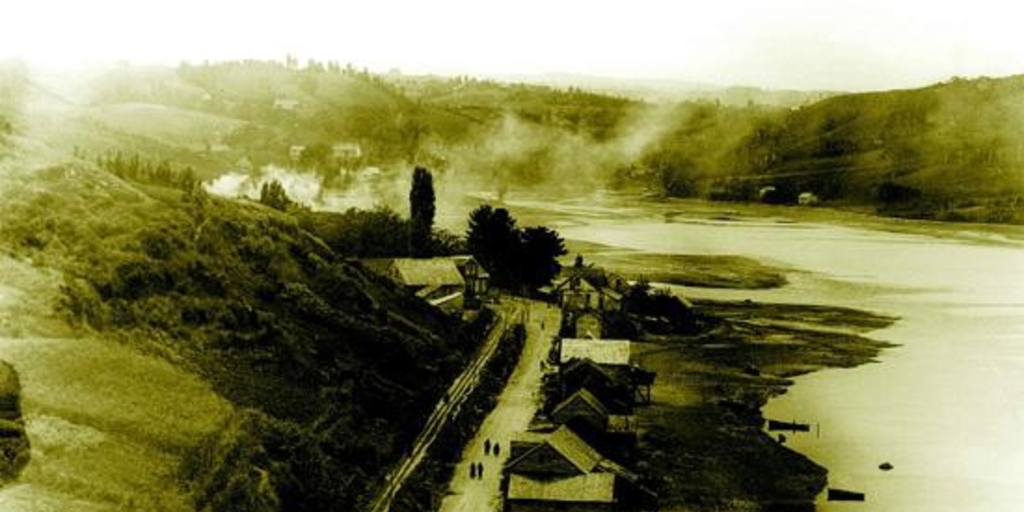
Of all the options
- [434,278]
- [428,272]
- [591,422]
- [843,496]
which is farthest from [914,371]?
[428,272]

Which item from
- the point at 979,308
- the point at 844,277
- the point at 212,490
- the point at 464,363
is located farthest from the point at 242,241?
the point at 844,277

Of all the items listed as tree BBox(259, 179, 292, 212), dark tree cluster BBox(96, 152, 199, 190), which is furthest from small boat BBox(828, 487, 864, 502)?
tree BBox(259, 179, 292, 212)

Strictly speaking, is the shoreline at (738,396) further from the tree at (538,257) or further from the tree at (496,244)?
the tree at (496,244)

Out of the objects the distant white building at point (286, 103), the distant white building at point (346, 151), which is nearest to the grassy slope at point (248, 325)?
the distant white building at point (346, 151)

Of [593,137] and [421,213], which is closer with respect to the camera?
[421,213]

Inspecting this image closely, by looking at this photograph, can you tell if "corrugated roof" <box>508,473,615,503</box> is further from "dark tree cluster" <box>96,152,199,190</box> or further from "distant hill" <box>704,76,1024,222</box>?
"distant hill" <box>704,76,1024,222</box>

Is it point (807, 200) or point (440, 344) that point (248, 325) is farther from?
point (807, 200)

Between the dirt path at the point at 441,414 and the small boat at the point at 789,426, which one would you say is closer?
the dirt path at the point at 441,414
